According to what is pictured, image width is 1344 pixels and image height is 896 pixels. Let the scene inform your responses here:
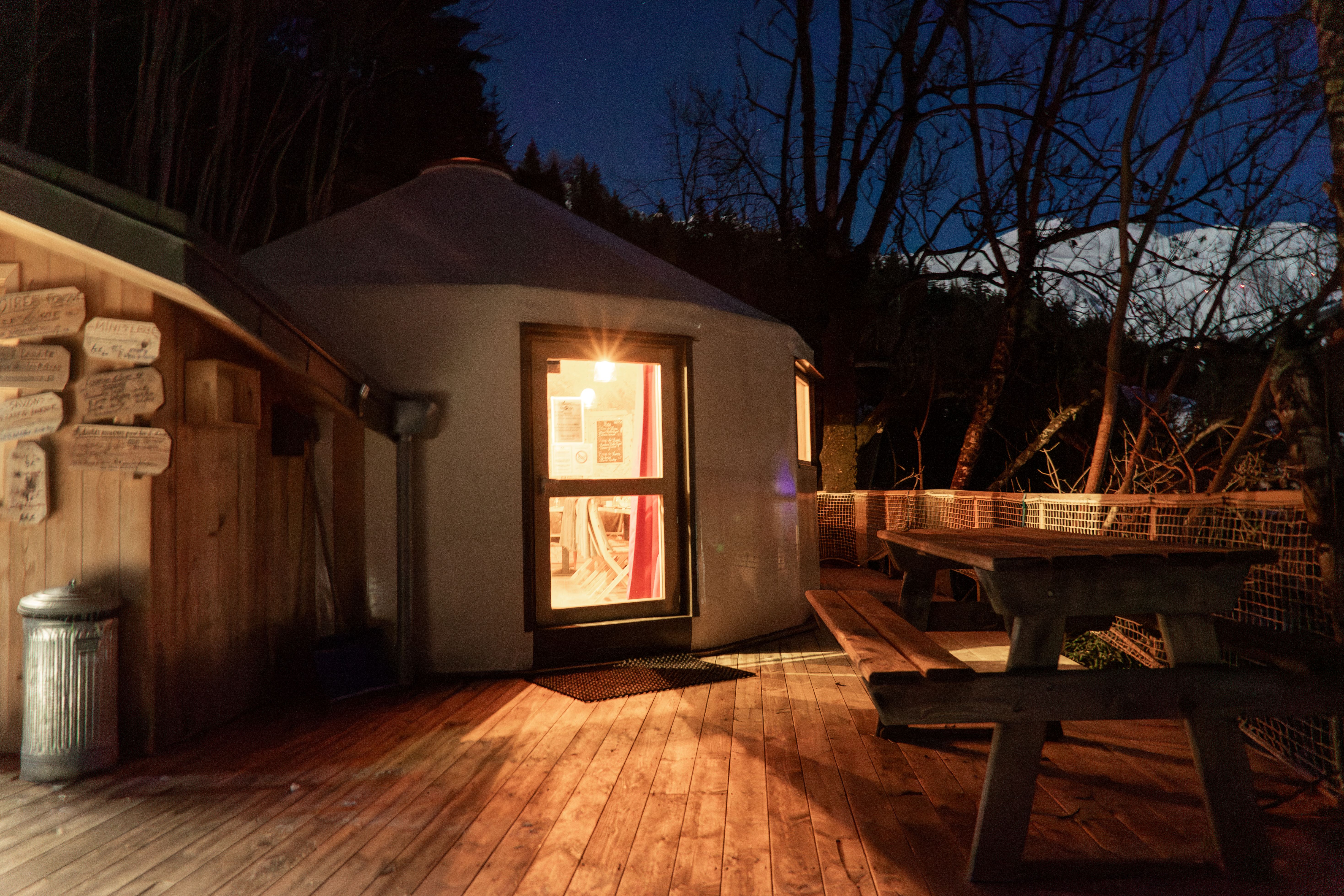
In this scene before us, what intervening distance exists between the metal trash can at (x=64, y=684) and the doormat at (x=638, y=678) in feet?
6.17

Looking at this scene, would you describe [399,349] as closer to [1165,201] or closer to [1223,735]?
[1223,735]

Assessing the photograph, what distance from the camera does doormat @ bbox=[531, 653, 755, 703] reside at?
3959 mm

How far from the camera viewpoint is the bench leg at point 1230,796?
1993 millimetres

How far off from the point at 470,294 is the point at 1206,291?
6421mm

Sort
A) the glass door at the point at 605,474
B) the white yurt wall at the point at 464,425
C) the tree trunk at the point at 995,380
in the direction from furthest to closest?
the tree trunk at the point at 995,380 < the glass door at the point at 605,474 < the white yurt wall at the point at 464,425

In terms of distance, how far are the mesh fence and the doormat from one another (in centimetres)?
183

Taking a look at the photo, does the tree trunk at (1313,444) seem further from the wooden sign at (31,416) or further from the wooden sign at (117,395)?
the wooden sign at (31,416)

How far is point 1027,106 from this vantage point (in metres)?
9.39

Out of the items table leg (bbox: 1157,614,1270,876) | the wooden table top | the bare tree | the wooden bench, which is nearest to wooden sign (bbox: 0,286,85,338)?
the wooden bench

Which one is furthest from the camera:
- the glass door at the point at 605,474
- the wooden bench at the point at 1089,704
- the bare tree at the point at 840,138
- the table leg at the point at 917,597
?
the bare tree at the point at 840,138

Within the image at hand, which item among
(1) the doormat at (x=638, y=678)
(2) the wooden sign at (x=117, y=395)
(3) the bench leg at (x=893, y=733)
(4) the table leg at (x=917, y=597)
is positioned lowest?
(1) the doormat at (x=638, y=678)

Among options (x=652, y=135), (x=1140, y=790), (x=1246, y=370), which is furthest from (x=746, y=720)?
(x=652, y=135)

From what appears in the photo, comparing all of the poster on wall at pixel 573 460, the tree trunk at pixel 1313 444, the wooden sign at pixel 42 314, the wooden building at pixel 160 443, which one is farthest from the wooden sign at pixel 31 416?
the tree trunk at pixel 1313 444

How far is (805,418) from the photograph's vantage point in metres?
6.53
